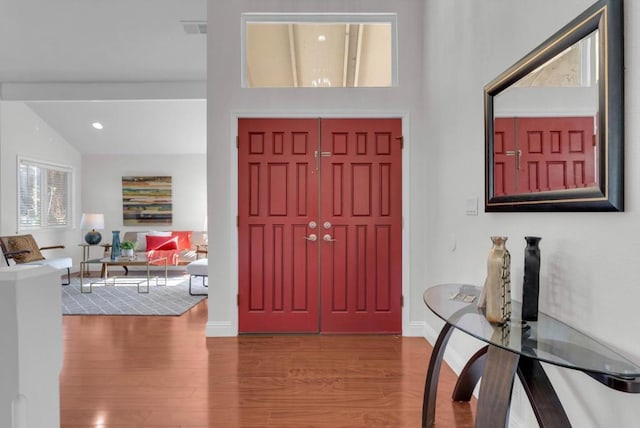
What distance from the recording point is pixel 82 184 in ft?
24.2

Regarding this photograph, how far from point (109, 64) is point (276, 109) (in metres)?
2.99

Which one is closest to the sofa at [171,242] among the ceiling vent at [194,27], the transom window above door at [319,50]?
the ceiling vent at [194,27]

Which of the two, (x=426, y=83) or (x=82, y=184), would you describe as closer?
(x=426, y=83)

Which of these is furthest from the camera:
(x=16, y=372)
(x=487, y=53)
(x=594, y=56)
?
(x=487, y=53)

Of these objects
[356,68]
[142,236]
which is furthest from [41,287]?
[142,236]

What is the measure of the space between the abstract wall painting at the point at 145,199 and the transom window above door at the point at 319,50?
4635 mm

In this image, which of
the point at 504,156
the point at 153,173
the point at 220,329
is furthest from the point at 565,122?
the point at 153,173

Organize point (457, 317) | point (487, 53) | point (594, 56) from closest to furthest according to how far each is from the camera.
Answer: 1. point (594, 56)
2. point (457, 317)
3. point (487, 53)

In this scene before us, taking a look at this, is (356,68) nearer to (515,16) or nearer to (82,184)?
(515,16)

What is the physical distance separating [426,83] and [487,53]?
3.75ft

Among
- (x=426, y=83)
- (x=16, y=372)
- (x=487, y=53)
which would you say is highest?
(x=426, y=83)

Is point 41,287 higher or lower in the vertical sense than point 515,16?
lower

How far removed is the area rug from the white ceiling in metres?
2.73

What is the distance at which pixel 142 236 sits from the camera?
7.05 meters
